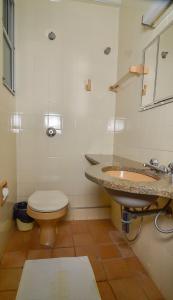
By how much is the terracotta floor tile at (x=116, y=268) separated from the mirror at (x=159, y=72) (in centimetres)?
127

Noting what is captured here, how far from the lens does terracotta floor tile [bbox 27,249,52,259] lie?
4.98 feet

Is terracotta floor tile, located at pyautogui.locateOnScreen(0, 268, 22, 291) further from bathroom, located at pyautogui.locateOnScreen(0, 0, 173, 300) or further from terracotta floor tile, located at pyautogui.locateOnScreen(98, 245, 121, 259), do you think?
terracotta floor tile, located at pyautogui.locateOnScreen(98, 245, 121, 259)

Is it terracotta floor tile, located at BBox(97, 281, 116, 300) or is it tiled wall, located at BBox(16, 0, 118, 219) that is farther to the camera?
tiled wall, located at BBox(16, 0, 118, 219)

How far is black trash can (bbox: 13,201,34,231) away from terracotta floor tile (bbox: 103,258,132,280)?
0.86 metres

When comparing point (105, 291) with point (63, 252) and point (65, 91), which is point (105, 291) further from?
point (65, 91)

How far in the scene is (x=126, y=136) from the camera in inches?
71.1

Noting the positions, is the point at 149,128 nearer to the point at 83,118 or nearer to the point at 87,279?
the point at 83,118

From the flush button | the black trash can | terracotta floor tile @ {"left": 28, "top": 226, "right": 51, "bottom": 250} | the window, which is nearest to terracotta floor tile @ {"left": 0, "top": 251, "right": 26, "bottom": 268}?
terracotta floor tile @ {"left": 28, "top": 226, "right": 51, "bottom": 250}

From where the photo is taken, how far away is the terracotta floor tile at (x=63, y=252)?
1540 mm

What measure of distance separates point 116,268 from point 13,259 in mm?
827

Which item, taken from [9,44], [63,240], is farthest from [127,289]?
[9,44]

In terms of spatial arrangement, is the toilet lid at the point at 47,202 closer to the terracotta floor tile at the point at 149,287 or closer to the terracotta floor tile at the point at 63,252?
the terracotta floor tile at the point at 63,252

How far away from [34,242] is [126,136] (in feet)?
4.41

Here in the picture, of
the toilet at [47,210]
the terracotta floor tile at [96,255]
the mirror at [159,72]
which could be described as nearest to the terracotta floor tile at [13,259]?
the terracotta floor tile at [96,255]
